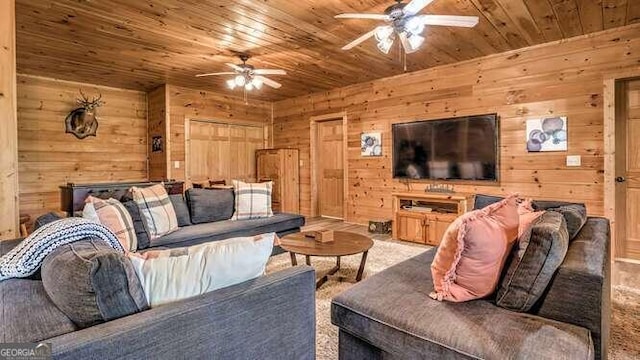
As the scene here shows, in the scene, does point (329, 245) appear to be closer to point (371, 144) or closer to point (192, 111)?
point (371, 144)

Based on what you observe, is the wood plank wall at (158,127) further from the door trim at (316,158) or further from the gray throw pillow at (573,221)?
the gray throw pillow at (573,221)

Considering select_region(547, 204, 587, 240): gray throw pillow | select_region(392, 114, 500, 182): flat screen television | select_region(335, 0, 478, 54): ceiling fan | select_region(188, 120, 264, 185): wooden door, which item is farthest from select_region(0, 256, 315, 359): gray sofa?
select_region(188, 120, 264, 185): wooden door

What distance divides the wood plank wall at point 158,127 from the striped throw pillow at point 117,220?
125 inches

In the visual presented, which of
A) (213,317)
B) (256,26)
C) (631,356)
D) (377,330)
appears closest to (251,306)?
(213,317)

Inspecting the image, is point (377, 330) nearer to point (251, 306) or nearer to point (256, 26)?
point (251, 306)

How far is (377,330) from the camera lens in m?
1.44

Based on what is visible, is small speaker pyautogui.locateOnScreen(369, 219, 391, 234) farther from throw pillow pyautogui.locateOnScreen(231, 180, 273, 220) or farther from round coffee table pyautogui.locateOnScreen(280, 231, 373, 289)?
round coffee table pyautogui.locateOnScreen(280, 231, 373, 289)

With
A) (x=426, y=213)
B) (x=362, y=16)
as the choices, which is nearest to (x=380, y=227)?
(x=426, y=213)

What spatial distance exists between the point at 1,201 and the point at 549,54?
5.26 metres

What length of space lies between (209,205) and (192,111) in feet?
9.24

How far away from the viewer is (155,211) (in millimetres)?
3084

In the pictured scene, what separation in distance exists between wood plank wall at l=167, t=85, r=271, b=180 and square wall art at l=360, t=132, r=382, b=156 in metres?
2.52

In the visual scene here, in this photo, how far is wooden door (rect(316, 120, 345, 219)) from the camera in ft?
20.8

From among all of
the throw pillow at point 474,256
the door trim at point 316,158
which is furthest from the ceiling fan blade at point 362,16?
the door trim at point 316,158
